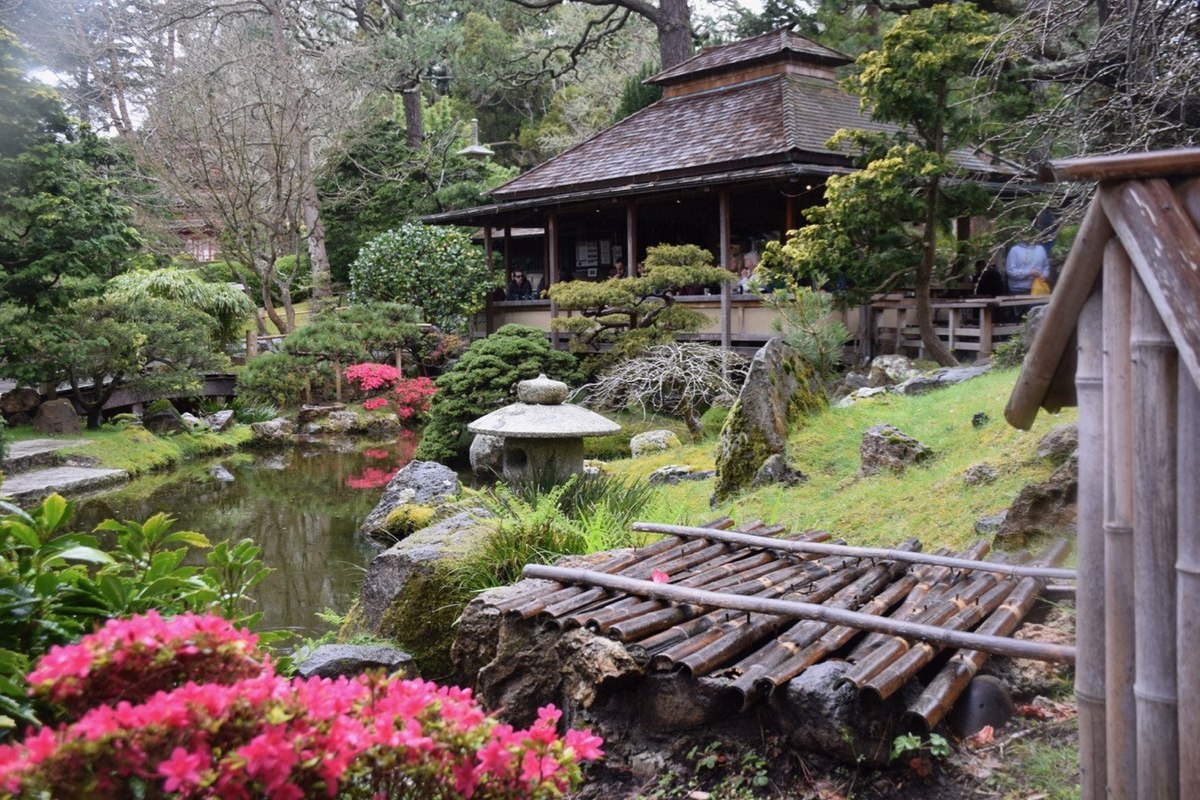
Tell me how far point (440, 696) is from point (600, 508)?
14.0 feet

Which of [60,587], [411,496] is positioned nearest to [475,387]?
[411,496]

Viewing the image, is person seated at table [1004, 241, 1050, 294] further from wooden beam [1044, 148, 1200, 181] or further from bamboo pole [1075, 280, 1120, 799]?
wooden beam [1044, 148, 1200, 181]

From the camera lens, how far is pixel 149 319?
640 inches

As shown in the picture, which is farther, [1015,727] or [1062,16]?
[1062,16]

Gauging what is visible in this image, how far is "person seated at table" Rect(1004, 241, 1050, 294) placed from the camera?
1373cm

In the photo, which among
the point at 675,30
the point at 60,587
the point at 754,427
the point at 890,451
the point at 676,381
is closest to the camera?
the point at 60,587

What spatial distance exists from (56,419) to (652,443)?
9393mm

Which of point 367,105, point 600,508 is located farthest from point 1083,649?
point 367,105

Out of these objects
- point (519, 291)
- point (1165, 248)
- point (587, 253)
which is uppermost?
point (587, 253)

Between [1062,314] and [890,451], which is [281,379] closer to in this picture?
[890,451]

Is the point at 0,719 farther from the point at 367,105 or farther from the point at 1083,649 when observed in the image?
the point at 367,105

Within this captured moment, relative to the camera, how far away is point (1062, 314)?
231 cm

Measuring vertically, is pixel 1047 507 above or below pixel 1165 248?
below

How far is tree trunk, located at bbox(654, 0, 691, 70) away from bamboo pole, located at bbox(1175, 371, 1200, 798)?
74.5ft
